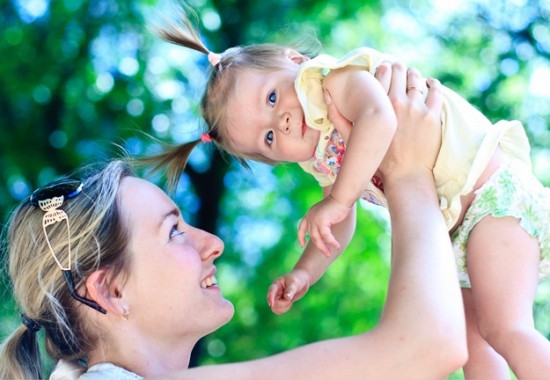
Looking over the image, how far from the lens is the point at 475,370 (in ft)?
6.80

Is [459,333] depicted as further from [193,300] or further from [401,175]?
[193,300]

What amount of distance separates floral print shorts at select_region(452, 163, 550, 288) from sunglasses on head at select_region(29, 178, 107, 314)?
849 mm

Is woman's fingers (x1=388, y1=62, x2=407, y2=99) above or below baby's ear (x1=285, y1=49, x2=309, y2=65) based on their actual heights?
above

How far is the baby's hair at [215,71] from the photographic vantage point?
2.43 meters

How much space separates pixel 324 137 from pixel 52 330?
0.81 m

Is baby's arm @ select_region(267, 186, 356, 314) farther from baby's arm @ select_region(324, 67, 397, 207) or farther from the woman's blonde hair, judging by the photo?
the woman's blonde hair

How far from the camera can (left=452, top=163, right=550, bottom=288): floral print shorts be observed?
6.39 ft

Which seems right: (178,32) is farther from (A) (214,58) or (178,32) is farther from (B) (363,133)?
(B) (363,133)

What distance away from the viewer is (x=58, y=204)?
2.08 metres

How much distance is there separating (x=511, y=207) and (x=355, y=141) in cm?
39

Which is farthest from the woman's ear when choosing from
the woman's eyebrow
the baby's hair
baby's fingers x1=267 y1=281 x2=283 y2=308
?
the baby's hair

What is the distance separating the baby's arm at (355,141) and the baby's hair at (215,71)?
16.5 inches

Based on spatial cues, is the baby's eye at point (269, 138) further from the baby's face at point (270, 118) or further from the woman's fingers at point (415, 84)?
the woman's fingers at point (415, 84)

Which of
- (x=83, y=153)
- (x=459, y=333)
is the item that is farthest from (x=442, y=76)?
(x=459, y=333)
